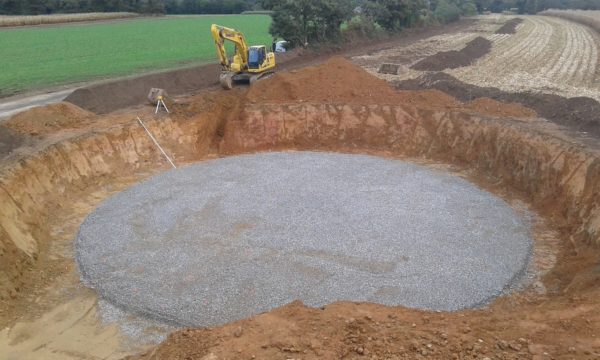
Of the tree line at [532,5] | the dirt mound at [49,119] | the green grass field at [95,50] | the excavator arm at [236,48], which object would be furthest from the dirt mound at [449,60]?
the tree line at [532,5]

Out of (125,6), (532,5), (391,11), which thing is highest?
(125,6)

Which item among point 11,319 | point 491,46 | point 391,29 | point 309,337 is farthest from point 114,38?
point 309,337

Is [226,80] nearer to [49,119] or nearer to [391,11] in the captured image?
[49,119]

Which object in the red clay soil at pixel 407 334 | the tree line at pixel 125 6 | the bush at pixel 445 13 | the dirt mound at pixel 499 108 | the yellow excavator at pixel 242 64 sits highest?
the tree line at pixel 125 6

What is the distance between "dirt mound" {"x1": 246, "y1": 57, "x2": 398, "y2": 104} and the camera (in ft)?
74.0

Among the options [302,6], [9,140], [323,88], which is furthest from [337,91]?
[302,6]

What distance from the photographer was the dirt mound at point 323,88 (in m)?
22.5

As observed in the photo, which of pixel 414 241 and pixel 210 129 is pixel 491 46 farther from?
pixel 414 241

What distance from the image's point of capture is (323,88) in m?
23.0

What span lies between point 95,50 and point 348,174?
3128 cm

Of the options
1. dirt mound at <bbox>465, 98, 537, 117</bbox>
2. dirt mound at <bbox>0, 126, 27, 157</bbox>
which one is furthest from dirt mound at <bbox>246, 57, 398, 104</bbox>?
dirt mound at <bbox>0, 126, 27, 157</bbox>

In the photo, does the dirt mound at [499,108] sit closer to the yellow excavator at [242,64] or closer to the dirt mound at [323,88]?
the dirt mound at [323,88]

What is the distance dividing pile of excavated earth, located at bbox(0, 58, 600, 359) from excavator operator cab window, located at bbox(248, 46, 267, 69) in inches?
111

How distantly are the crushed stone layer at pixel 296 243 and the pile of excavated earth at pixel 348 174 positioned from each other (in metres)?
0.28
